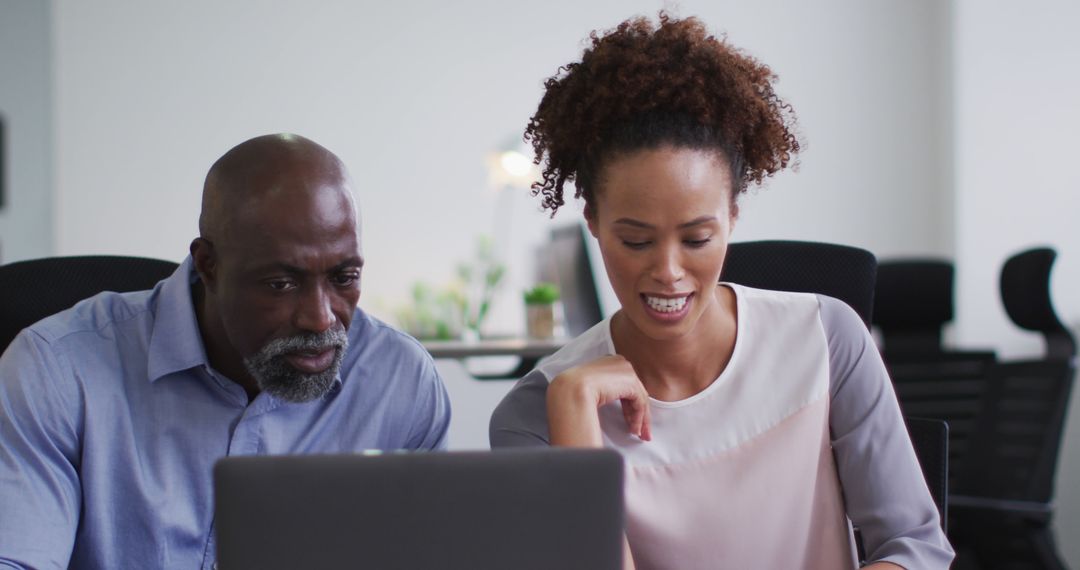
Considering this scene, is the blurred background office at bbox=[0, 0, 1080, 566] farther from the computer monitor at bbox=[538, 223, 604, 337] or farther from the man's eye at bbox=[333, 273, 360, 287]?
the man's eye at bbox=[333, 273, 360, 287]

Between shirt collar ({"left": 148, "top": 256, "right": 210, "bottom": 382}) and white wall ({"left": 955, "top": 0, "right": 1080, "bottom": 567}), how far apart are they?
3745 mm

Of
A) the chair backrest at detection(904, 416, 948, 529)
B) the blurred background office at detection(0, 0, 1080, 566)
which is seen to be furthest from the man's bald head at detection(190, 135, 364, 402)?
the blurred background office at detection(0, 0, 1080, 566)

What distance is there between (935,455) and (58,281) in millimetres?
1304

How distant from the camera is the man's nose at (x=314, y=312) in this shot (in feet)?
4.20

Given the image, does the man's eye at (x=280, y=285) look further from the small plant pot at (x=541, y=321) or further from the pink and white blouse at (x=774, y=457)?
the small plant pot at (x=541, y=321)

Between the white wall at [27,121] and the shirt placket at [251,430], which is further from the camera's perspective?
the white wall at [27,121]

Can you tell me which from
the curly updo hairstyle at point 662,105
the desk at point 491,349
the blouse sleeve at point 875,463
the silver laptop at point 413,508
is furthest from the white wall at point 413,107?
the silver laptop at point 413,508

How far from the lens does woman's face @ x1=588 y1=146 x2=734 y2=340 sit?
1.19m

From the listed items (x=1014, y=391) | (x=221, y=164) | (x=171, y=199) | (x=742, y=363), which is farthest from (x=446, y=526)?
(x=171, y=199)

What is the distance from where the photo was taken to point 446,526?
0.70m

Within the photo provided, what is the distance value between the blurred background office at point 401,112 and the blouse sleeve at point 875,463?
11.8ft

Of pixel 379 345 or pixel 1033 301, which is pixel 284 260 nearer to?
pixel 379 345

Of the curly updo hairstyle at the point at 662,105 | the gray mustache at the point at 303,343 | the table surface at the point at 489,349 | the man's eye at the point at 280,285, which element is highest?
the curly updo hairstyle at the point at 662,105

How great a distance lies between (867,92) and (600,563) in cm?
481
